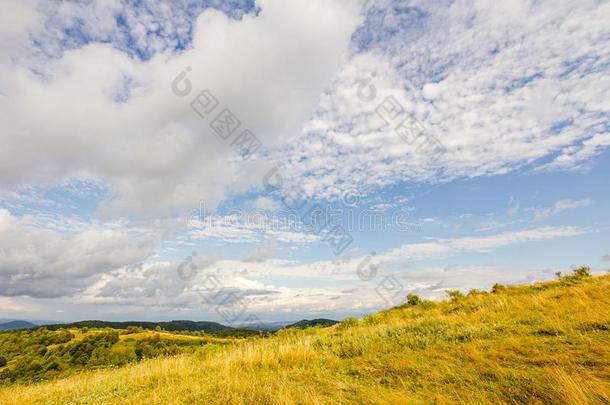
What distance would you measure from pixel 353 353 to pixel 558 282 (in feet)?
75.8

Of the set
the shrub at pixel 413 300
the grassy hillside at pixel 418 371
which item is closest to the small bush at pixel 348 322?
the shrub at pixel 413 300

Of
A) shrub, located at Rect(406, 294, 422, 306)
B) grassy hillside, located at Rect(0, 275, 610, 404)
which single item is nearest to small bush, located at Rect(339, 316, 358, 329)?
shrub, located at Rect(406, 294, 422, 306)

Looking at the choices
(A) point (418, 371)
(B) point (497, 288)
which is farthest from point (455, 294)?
(A) point (418, 371)

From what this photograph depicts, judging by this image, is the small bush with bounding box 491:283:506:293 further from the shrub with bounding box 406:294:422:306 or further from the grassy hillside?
the grassy hillside

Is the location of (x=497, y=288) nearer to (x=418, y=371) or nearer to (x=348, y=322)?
(x=348, y=322)

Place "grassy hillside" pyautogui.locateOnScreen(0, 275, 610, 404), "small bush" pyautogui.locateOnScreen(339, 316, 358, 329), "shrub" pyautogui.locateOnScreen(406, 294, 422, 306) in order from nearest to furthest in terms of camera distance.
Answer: "grassy hillside" pyautogui.locateOnScreen(0, 275, 610, 404) < "small bush" pyautogui.locateOnScreen(339, 316, 358, 329) < "shrub" pyautogui.locateOnScreen(406, 294, 422, 306)

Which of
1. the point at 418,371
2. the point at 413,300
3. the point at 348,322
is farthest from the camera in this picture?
the point at 413,300

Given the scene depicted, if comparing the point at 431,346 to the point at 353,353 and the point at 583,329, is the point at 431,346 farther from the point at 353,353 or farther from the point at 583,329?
the point at 583,329

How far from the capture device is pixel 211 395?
24.4 feet

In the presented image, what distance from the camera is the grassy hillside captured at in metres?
6.20

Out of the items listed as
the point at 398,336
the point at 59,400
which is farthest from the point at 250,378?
the point at 398,336

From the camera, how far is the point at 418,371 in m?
7.75

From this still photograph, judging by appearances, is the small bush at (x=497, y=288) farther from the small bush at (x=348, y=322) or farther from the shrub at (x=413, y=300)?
the small bush at (x=348, y=322)

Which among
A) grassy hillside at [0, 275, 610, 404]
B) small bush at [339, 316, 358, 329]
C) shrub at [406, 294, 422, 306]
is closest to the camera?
grassy hillside at [0, 275, 610, 404]
